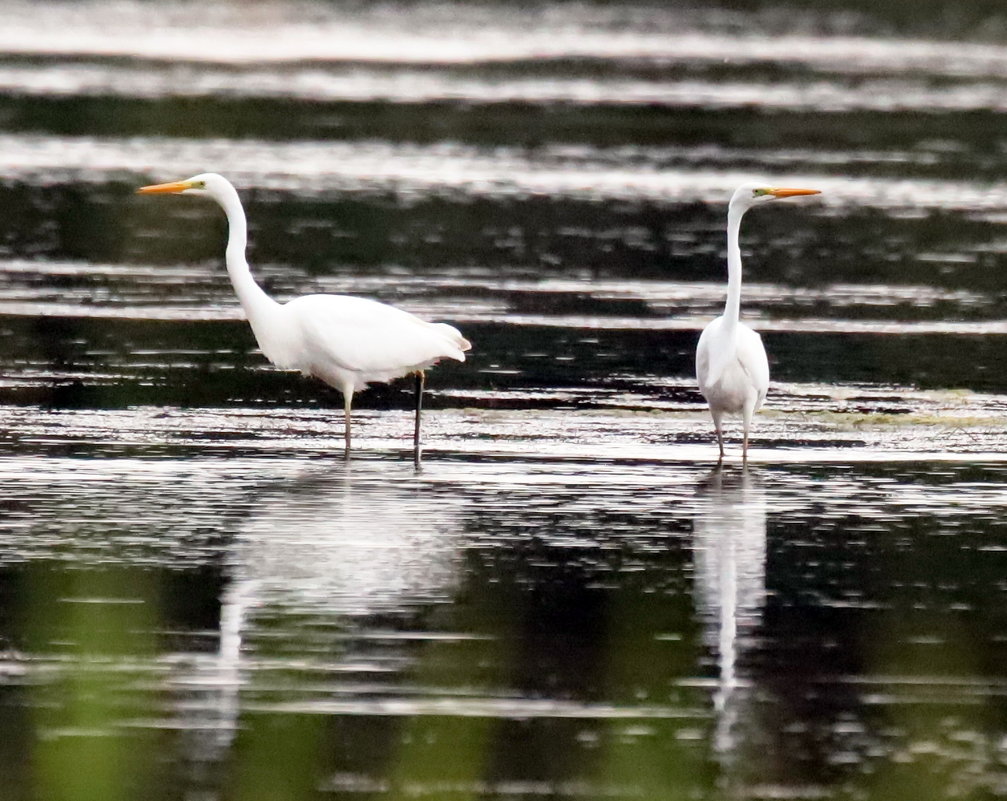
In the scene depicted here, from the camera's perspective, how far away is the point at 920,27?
200 feet

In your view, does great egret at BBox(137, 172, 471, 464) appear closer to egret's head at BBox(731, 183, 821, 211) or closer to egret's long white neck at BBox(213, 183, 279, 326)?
egret's long white neck at BBox(213, 183, 279, 326)

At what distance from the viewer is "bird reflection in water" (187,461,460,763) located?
9.20 m

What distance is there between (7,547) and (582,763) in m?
4.06

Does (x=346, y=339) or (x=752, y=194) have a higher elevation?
(x=752, y=194)

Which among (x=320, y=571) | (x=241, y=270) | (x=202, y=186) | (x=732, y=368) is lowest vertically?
(x=320, y=571)

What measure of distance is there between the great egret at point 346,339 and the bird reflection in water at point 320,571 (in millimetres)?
815

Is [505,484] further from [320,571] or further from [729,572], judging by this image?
[320,571]

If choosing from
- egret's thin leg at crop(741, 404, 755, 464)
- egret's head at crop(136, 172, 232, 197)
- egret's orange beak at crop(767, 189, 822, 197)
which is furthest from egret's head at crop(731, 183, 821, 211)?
egret's head at crop(136, 172, 232, 197)

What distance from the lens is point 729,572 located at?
11.1 m

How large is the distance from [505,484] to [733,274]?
2.36 metres

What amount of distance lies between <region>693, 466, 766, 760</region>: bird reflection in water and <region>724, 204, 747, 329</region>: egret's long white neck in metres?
1.00

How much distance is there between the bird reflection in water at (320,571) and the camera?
9195 mm

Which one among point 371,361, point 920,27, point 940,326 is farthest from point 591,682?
point 920,27

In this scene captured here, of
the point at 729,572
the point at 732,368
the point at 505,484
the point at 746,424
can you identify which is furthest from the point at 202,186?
the point at 729,572
